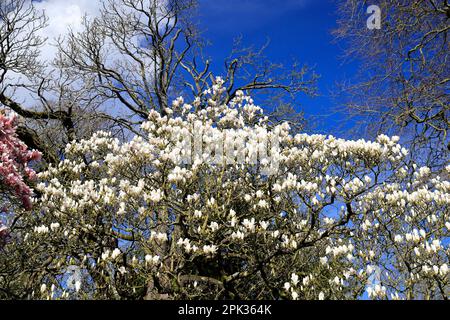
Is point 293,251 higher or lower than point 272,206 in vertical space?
lower

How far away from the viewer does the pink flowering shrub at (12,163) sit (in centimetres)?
559

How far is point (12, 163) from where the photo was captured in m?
5.73

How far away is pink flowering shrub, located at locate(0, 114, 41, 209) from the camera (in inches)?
220

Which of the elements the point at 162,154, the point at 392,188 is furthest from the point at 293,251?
the point at 162,154

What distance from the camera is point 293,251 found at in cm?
575

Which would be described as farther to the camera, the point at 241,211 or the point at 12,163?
the point at 241,211

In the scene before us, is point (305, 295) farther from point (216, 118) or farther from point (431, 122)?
point (431, 122)

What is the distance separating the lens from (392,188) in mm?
6422

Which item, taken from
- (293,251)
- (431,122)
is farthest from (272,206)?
(431,122)

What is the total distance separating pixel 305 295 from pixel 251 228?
1146 millimetres
